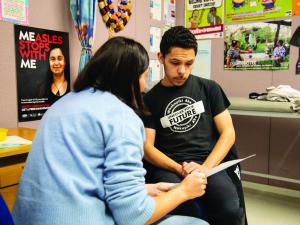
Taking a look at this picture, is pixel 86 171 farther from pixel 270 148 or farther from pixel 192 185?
pixel 270 148

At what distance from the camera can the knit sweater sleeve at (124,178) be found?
2.42 ft

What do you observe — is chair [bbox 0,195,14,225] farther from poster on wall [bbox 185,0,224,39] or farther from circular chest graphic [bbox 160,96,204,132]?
poster on wall [bbox 185,0,224,39]

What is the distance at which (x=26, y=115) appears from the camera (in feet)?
6.63

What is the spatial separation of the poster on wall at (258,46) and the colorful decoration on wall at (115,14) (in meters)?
0.98

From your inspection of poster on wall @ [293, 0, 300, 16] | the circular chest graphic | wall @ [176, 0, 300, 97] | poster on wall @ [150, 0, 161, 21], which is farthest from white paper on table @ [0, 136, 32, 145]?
poster on wall @ [293, 0, 300, 16]

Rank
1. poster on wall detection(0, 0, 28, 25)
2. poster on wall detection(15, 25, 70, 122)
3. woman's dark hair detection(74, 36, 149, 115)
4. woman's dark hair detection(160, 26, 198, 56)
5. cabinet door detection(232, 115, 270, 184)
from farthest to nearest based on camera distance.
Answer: cabinet door detection(232, 115, 270, 184) → poster on wall detection(15, 25, 70, 122) → poster on wall detection(0, 0, 28, 25) → woman's dark hair detection(160, 26, 198, 56) → woman's dark hair detection(74, 36, 149, 115)

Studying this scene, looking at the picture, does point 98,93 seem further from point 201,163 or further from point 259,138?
point 259,138

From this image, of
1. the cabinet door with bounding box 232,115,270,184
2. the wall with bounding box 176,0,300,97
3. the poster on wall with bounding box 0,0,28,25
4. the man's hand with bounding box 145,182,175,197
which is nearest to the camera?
the man's hand with bounding box 145,182,175,197

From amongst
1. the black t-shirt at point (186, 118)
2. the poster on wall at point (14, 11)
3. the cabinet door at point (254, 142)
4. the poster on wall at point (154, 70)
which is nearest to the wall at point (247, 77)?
the cabinet door at point (254, 142)

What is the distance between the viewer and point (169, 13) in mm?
3201

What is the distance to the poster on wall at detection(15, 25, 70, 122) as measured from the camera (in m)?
1.97

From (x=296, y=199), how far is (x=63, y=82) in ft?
6.92

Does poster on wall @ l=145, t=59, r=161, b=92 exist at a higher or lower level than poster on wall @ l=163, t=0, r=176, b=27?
lower

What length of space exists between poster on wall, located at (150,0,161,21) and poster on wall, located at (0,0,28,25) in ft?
4.34
